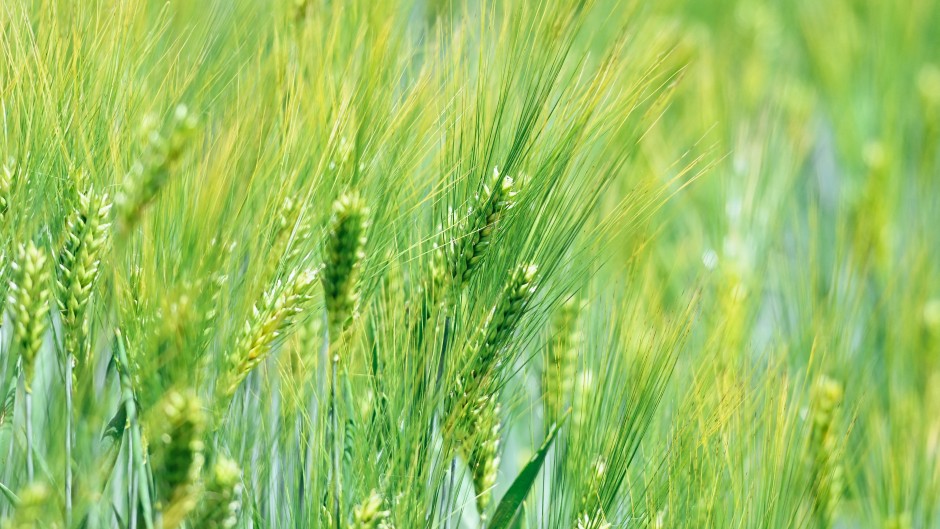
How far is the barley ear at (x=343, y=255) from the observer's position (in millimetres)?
570

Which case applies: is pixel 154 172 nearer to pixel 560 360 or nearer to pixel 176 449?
pixel 176 449

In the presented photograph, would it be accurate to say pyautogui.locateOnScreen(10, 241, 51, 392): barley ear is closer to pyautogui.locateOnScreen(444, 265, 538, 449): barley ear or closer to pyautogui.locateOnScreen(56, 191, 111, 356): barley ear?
pyautogui.locateOnScreen(56, 191, 111, 356): barley ear

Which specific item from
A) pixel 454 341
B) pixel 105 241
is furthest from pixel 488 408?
pixel 105 241

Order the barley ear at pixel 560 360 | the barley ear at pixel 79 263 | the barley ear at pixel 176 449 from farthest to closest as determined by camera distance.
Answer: the barley ear at pixel 560 360
the barley ear at pixel 79 263
the barley ear at pixel 176 449

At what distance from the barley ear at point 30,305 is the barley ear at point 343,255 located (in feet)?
0.50

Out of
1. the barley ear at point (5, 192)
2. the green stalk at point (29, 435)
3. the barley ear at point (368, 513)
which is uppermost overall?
the barley ear at point (5, 192)

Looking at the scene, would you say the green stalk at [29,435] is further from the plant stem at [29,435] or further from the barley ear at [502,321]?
the barley ear at [502,321]

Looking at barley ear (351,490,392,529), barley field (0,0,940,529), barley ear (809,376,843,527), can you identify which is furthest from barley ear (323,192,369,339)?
barley ear (809,376,843,527)

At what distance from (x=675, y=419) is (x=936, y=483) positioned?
0.32 m

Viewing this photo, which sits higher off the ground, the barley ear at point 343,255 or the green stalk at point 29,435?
the barley ear at point 343,255

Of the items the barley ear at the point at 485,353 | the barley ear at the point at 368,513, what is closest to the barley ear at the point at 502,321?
the barley ear at the point at 485,353

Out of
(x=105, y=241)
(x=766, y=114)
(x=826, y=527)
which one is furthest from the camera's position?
(x=766, y=114)

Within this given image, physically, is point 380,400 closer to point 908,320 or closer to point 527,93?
point 527,93

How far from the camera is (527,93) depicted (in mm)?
627
